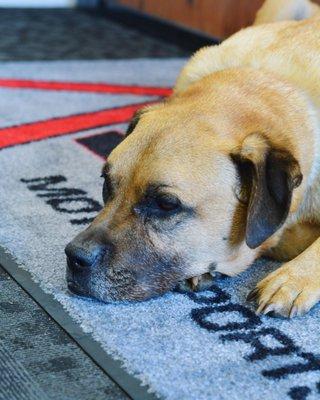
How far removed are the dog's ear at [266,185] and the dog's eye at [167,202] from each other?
14 cm


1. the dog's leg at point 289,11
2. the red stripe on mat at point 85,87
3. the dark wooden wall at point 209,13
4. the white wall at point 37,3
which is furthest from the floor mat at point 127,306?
the white wall at point 37,3

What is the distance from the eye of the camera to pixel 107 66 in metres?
3.96

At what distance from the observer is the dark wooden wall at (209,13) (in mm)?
4129

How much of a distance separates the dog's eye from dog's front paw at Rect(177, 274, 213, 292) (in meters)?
0.20

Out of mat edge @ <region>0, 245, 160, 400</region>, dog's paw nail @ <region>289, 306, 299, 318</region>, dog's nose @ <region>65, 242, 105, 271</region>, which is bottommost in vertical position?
mat edge @ <region>0, 245, 160, 400</region>

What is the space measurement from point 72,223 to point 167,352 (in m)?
0.65

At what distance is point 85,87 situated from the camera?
11.3 ft

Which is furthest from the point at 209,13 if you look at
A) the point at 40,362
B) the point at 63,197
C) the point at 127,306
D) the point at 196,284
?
the point at 40,362

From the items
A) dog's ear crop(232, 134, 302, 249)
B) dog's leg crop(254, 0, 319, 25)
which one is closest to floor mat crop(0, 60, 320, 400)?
dog's ear crop(232, 134, 302, 249)

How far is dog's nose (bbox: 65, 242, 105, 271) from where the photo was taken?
1604mm

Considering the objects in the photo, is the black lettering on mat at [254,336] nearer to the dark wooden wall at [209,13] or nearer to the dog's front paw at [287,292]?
the dog's front paw at [287,292]

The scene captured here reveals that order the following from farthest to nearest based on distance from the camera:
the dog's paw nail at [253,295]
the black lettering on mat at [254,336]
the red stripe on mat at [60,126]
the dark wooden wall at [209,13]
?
the dark wooden wall at [209,13]
the red stripe on mat at [60,126]
the dog's paw nail at [253,295]
the black lettering on mat at [254,336]

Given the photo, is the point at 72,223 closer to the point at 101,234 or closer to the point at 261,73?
the point at 101,234

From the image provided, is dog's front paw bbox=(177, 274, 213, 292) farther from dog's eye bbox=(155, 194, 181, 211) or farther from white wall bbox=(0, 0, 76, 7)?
white wall bbox=(0, 0, 76, 7)
